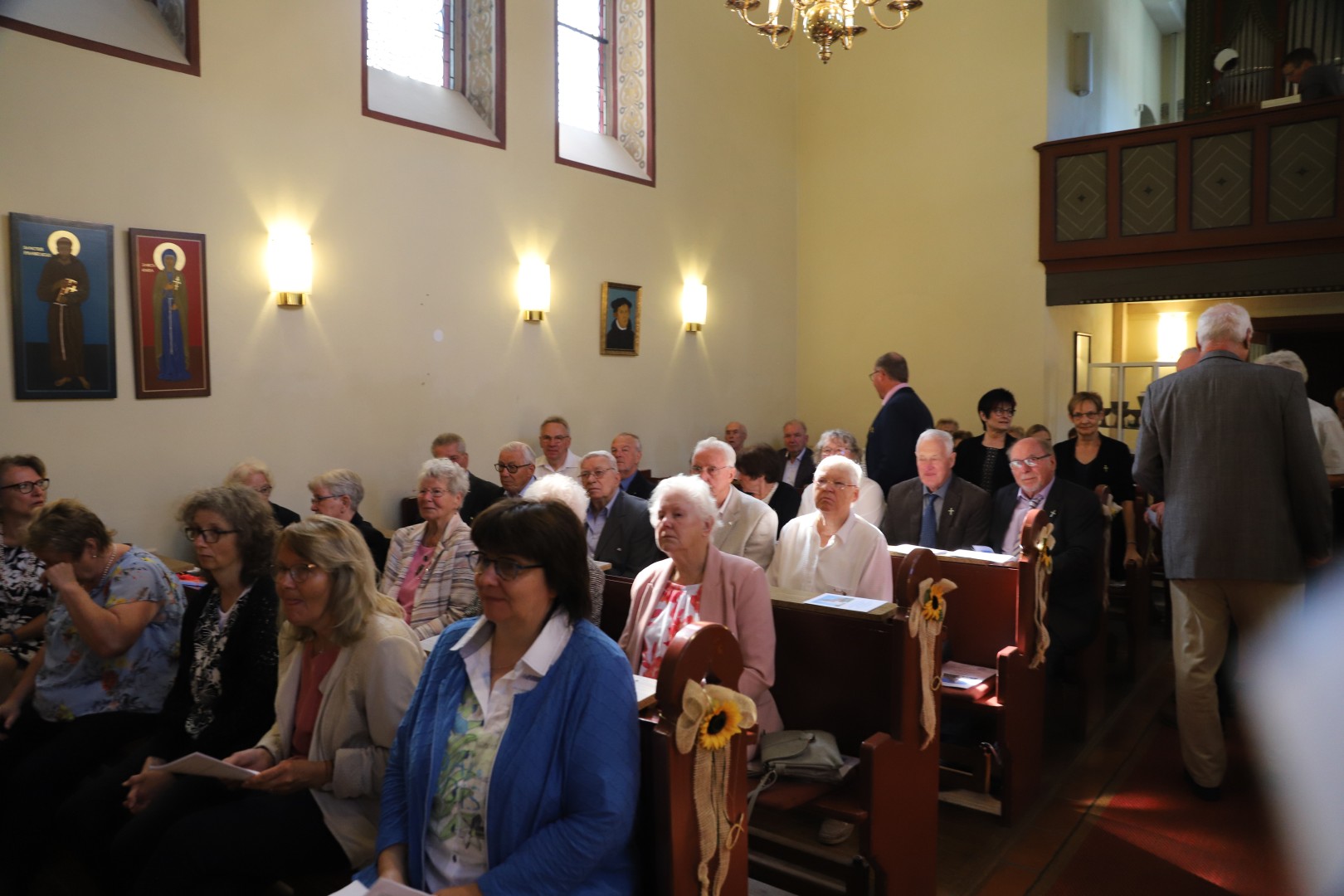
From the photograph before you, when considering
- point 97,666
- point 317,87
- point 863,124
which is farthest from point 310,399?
point 863,124

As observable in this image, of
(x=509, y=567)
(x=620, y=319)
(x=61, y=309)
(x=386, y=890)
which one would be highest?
(x=620, y=319)

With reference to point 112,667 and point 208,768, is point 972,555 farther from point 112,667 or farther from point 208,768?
point 112,667

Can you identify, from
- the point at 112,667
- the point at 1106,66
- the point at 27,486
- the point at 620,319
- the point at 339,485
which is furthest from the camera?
the point at 1106,66

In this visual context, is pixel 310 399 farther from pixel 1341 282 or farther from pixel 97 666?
pixel 1341 282

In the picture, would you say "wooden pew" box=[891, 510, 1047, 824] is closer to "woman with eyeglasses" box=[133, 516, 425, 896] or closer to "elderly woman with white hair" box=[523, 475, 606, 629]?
"elderly woman with white hair" box=[523, 475, 606, 629]

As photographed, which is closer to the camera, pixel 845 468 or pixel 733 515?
pixel 845 468

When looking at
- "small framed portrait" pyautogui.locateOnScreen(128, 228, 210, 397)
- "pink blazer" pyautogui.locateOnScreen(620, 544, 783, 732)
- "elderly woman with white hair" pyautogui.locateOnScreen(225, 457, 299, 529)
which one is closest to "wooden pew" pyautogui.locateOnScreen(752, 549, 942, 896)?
"pink blazer" pyautogui.locateOnScreen(620, 544, 783, 732)

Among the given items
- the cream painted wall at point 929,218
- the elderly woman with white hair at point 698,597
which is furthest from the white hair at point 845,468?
the cream painted wall at point 929,218

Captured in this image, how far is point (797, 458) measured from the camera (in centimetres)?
759

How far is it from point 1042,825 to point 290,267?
448cm

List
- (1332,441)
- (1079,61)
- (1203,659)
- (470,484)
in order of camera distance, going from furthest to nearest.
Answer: (1079,61) → (470,484) → (1332,441) → (1203,659)

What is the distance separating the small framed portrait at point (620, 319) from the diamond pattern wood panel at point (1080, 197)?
3.47 m


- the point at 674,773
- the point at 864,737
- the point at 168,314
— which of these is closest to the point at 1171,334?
the point at 864,737

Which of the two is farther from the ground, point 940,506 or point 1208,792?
point 940,506
